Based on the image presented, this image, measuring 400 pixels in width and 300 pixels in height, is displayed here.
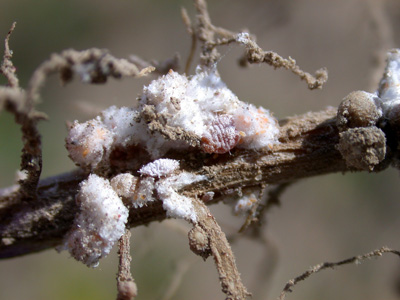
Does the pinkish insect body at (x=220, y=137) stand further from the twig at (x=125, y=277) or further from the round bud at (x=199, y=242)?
the twig at (x=125, y=277)

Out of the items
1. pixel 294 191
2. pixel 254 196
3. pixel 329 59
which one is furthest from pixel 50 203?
pixel 329 59

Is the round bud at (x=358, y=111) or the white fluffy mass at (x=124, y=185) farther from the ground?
the round bud at (x=358, y=111)

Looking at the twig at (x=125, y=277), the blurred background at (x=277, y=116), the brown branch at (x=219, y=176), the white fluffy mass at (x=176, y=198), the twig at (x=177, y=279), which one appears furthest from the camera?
the blurred background at (x=277, y=116)

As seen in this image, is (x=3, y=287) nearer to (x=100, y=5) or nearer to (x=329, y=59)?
(x=100, y=5)

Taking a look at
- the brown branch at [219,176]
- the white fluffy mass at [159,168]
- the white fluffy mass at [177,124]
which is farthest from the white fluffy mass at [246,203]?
the white fluffy mass at [159,168]

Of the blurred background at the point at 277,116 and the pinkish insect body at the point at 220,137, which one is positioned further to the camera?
the blurred background at the point at 277,116

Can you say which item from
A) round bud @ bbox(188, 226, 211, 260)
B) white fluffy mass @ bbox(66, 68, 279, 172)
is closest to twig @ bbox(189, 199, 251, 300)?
round bud @ bbox(188, 226, 211, 260)

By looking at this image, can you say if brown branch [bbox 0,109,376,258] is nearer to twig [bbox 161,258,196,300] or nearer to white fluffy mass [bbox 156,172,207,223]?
white fluffy mass [bbox 156,172,207,223]
